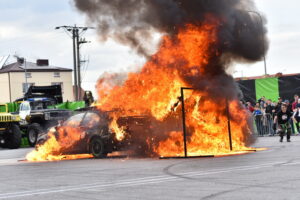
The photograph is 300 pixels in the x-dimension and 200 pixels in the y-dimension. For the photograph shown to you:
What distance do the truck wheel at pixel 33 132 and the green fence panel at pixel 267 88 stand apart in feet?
34.0

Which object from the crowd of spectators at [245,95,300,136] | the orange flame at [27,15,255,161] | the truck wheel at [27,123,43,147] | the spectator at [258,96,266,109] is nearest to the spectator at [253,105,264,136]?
the crowd of spectators at [245,95,300,136]

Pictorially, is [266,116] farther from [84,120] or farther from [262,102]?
[84,120]

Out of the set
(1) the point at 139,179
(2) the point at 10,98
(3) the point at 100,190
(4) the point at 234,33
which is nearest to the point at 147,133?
(4) the point at 234,33

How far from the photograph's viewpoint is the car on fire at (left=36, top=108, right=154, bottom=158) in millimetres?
17109

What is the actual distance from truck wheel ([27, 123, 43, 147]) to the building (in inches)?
2315

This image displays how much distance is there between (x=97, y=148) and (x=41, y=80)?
77.9m

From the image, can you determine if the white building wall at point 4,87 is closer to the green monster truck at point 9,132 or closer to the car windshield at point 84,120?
the green monster truck at point 9,132

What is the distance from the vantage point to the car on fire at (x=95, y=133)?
56.1 feet

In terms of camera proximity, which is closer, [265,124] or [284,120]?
[284,120]

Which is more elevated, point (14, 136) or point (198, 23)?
point (198, 23)


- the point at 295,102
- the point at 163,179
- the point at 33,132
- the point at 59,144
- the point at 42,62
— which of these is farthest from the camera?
the point at 42,62

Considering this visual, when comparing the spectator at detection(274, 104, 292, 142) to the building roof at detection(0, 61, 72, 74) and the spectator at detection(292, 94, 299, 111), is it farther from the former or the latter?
the building roof at detection(0, 61, 72, 74)

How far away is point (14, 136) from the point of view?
28.0 meters

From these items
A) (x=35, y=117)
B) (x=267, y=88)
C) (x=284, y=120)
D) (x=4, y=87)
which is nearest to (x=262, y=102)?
(x=267, y=88)
